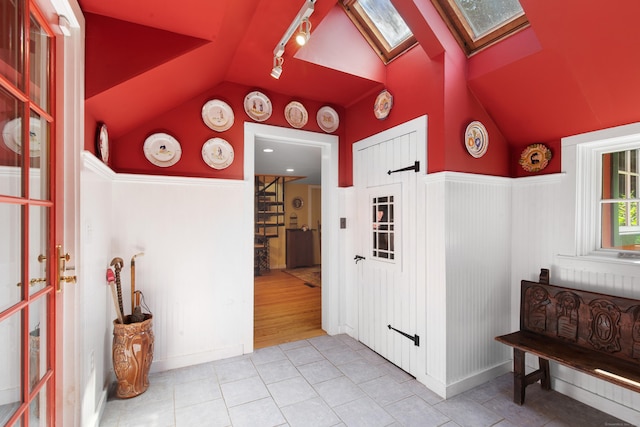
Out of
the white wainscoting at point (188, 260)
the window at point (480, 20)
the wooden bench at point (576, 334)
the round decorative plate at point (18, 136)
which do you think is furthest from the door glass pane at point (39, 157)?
the wooden bench at point (576, 334)

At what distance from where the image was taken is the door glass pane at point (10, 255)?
0.95 metres

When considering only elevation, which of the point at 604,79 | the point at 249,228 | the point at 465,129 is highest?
the point at 604,79

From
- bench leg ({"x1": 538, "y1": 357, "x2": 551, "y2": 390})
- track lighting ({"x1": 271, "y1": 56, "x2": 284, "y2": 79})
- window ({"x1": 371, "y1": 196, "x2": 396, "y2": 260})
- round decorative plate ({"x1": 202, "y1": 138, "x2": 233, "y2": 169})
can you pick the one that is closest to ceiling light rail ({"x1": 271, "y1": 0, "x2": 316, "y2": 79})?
track lighting ({"x1": 271, "y1": 56, "x2": 284, "y2": 79})

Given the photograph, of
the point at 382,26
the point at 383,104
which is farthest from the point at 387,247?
the point at 382,26

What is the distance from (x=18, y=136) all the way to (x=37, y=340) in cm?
81

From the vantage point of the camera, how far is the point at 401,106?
2.60 m

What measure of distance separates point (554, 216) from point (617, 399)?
4.18ft

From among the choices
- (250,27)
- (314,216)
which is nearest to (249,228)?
(250,27)

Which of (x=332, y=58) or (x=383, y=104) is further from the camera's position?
(x=383, y=104)

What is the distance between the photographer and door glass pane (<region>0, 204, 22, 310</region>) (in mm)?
950

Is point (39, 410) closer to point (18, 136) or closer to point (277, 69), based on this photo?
point (18, 136)

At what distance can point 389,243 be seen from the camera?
2746 mm

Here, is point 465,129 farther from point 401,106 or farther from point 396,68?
point 396,68

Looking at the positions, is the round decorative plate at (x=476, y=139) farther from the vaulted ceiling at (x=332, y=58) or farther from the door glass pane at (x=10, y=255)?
the door glass pane at (x=10, y=255)
